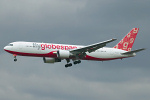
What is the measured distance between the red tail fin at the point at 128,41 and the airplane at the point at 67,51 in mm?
921

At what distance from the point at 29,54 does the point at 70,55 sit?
8.69 meters

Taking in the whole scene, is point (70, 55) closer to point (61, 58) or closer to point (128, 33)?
point (61, 58)

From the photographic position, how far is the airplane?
285 ft

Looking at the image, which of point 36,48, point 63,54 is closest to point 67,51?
point 63,54

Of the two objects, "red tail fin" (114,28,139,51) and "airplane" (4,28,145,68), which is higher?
"red tail fin" (114,28,139,51)

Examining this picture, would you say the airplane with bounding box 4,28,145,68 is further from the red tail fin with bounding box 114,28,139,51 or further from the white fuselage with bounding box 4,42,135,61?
the red tail fin with bounding box 114,28,139,51

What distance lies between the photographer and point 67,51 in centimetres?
8906

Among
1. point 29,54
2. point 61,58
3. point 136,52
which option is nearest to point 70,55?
point 61,58

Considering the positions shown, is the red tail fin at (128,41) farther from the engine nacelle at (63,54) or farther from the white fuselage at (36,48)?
the engine nacelle at (63,54)

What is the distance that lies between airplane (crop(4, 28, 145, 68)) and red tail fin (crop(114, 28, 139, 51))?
3.02ft

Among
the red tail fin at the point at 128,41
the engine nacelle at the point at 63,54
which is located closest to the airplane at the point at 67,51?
the engine nacelle at the point at 63,54

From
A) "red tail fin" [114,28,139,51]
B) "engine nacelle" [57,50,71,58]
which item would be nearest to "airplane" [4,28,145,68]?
"engine nacelle" [57,50,71,58]

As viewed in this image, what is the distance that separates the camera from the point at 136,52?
304 feet

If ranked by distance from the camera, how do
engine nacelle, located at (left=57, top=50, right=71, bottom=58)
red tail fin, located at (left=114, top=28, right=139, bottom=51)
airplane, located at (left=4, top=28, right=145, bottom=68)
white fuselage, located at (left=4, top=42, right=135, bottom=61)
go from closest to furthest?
white fuselage, located at (left=4, top=42, right=135, bottom=61), airplane, located at (left=4, top=28, right=145, bottom=68), engine nacelle, located at (left=57, top=50, right=71, bottom=58), red tail fin, located at (left=114, top=28, right=139, bottom=51)
